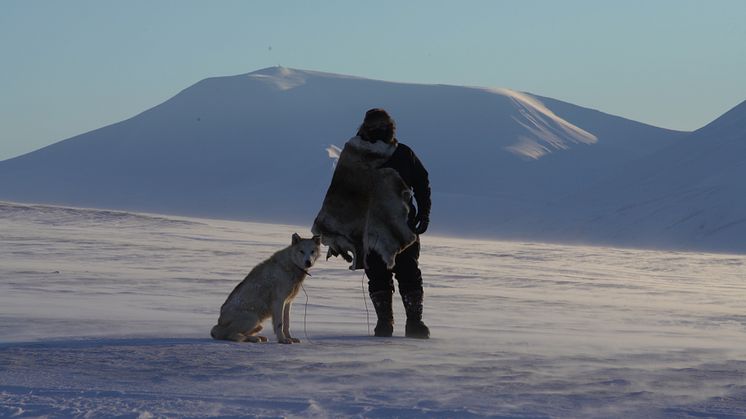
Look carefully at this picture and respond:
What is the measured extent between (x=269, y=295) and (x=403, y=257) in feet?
3.61

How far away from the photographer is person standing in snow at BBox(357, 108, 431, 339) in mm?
8352

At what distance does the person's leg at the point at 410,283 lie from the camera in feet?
27.6

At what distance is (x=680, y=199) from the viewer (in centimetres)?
7525

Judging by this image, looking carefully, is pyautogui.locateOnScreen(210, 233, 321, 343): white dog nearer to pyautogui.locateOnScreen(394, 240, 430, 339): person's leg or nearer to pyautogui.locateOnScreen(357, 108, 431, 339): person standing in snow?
pyautogui.locateOnScreen(357, 108, 431, 339): person standing in snow

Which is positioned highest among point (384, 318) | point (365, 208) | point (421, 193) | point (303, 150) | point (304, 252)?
point (303, 150)

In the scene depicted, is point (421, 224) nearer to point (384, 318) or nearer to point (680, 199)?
point (384, 318)

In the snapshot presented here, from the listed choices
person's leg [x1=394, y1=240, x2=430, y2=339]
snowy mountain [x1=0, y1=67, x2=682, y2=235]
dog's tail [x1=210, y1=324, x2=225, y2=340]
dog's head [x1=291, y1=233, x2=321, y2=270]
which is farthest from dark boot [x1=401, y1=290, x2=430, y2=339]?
A: snowy mountain [x1=0, y1=67, x2=682, y2=235]

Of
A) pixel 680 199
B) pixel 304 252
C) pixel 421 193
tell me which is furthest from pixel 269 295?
pixel 680 199

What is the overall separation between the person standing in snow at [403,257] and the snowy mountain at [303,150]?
62.8m

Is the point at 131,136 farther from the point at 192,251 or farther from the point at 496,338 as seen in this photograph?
the point at 496,338

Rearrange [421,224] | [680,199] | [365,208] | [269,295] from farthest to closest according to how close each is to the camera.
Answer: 1. [680,199]
2. [365,208]
3. [421,224]
4. [269,295]

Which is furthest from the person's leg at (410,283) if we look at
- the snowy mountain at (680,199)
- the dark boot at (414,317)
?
the snowy mountain at (680,199)

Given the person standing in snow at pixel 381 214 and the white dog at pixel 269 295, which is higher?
the person standing in snow at pixel 381 214

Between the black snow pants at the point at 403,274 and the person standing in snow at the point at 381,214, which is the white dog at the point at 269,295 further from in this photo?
the black snow pants at the point at 403,274
